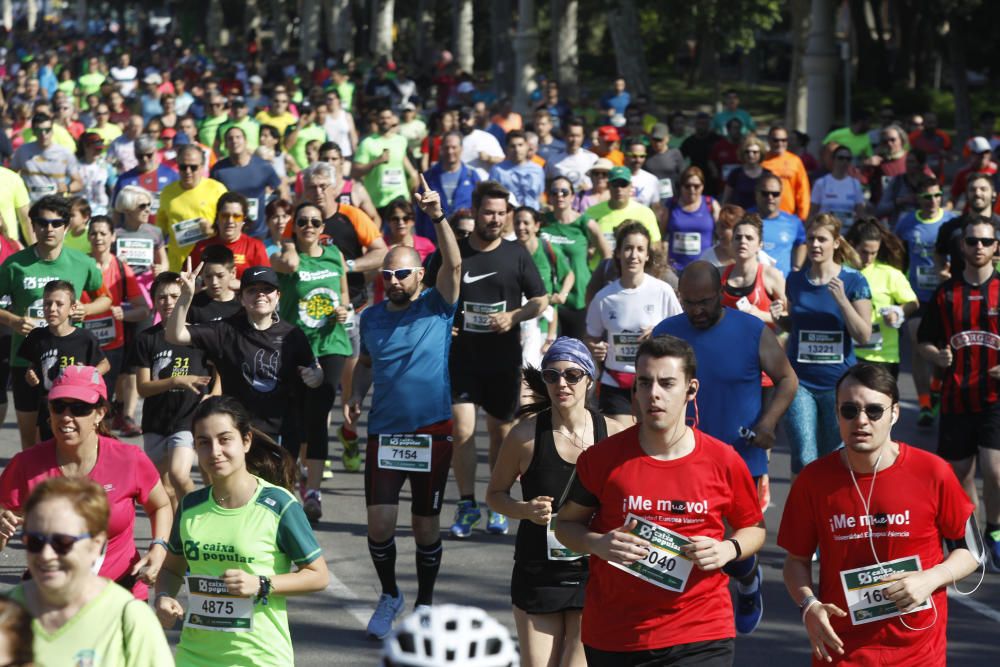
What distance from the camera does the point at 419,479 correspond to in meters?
8.48

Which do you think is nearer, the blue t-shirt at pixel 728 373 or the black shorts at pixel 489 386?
the blue t-shirt at pixel 728 373

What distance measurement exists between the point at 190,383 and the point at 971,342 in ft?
13.4

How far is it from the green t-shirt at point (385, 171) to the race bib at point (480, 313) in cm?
Answer: 735

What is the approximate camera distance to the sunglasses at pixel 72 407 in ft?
20.8

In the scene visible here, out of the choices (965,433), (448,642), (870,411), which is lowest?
(965,433)

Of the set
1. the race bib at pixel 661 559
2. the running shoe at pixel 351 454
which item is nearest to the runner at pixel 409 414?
the race bib at pixel 661 559

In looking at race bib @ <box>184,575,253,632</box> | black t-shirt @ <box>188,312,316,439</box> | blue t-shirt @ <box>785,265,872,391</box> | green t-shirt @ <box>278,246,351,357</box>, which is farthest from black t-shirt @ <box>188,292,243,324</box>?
race bib @ <box>184,575,253,632</box>

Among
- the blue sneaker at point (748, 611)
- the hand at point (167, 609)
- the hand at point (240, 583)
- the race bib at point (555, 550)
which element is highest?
the hand at point (240, 583)

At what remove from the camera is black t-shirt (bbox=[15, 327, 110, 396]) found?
32.9 ft

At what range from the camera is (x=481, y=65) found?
70125mm

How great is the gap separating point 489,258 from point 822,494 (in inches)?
194

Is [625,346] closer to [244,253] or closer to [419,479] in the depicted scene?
[419,479]

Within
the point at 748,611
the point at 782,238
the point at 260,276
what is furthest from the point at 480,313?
the point at 782,238

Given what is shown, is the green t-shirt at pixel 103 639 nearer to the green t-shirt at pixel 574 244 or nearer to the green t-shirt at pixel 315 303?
the green t-shirt at pixel 315 303
